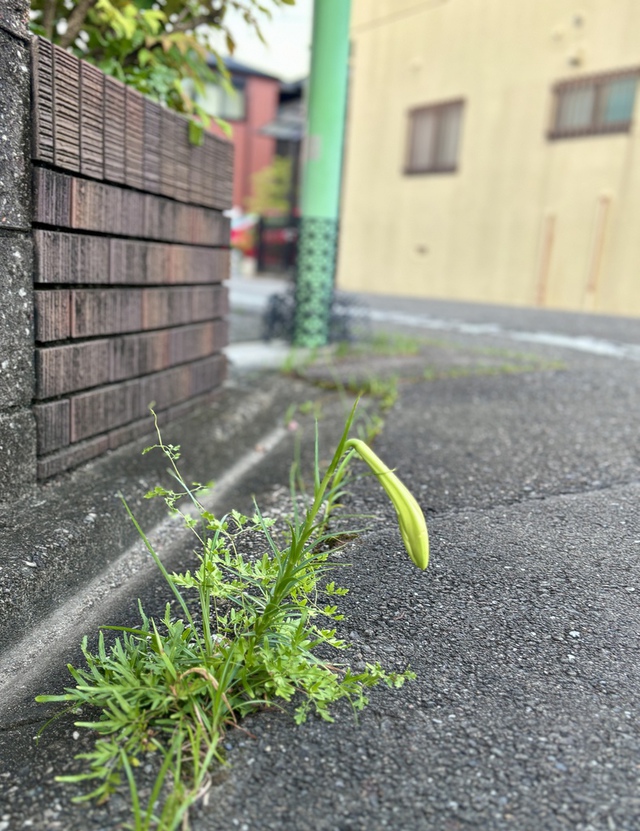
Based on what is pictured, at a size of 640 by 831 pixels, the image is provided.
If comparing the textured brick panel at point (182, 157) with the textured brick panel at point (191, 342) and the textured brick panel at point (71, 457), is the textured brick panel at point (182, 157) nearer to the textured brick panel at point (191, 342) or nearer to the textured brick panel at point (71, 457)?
the textured brick panel at point (191, 342)

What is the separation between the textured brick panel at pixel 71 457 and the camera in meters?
1.88

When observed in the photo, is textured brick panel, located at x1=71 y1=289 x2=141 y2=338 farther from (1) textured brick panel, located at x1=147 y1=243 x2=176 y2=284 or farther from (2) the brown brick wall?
(1) textured brick panel, located at x1=147 y1=243 x2=176 y2=284

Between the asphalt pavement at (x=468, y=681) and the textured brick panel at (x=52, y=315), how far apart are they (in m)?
0.69

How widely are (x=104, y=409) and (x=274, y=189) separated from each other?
20892 mm

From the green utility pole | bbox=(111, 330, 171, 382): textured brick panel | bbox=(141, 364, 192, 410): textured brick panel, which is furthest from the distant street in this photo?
bbox=(111, 330, 171, 382): textured brick panel

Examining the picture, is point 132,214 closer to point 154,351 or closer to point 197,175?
point 154,351

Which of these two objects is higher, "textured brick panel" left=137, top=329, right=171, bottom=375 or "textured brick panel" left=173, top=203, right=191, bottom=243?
"textured brick panel" left=173, top=203, right=191, bottom=243

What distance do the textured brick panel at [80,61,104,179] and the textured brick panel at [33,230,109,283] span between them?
188 millimetres

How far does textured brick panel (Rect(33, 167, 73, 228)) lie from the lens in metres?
1.74

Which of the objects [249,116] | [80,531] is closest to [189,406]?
[80,531]

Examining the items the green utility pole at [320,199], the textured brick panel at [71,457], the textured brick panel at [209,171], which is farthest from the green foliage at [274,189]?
the textured brick panel at [71,457]

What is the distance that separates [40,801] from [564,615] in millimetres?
1001

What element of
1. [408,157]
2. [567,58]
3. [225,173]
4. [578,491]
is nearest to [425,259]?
[408,157]

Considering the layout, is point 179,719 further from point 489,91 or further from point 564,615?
point 489,91
